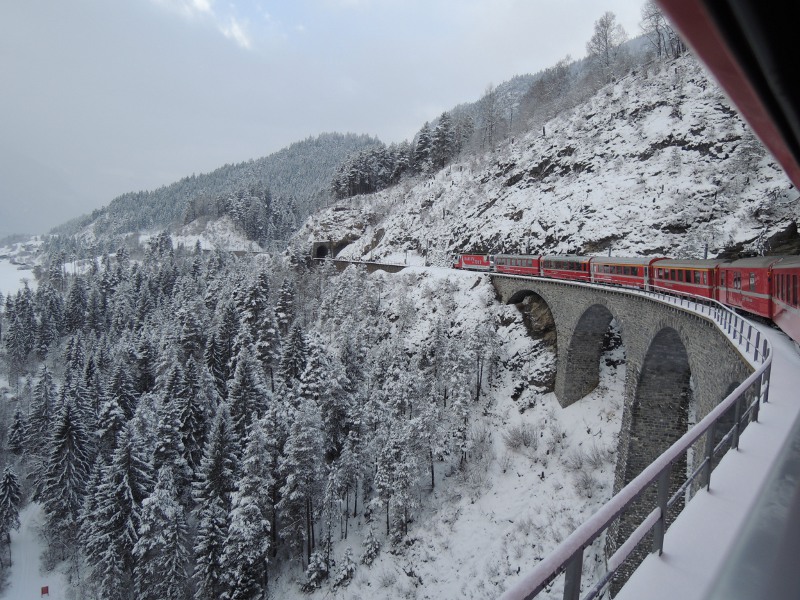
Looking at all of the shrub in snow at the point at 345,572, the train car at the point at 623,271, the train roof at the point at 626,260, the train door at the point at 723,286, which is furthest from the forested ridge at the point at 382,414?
the train door at the point at 723,286

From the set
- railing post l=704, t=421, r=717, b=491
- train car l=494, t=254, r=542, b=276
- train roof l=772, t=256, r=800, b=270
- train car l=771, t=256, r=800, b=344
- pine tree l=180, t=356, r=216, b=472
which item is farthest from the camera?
train car l=494, t=254, r=542, b=276

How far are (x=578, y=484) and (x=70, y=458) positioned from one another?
122 ft

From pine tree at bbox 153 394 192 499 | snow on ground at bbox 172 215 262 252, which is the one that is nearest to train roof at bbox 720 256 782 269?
pine tree at bbox 153 394 192 499

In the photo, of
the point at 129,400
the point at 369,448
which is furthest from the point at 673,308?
the point at 129,400

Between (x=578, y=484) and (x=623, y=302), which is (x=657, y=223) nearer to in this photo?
(x=623, y=302)

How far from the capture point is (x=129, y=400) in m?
40.6

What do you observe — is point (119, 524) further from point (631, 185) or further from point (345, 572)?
point (631, 185)

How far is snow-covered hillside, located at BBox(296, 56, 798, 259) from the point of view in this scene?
1309 inches

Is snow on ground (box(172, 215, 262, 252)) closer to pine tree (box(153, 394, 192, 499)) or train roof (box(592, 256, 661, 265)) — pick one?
pine tree (box(153, 394, 192, 499))

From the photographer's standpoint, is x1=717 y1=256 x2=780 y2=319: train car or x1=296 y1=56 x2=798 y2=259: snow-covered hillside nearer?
x1=717 y1=256 x2=780 y2=319: train car

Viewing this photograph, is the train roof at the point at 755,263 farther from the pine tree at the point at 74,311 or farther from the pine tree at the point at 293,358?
the pine tree at the point at 74,311

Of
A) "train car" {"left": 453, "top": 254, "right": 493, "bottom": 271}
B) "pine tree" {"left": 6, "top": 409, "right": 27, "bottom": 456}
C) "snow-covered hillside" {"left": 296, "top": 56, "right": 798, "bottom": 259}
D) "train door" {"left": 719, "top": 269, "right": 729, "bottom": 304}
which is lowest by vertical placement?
"pine tree" {"left": 6, "top": 409, "right": 27, "bottom": 456}

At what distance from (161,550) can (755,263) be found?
105 feet

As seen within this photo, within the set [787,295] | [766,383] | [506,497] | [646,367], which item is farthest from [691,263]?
[506,497]
